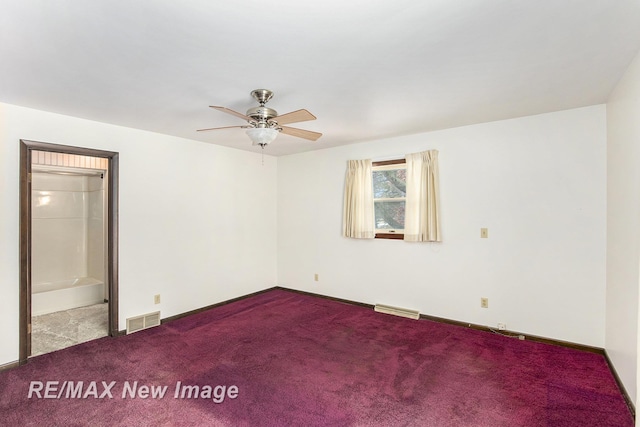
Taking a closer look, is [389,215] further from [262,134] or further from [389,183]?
[262,134]

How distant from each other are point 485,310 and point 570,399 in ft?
4.44

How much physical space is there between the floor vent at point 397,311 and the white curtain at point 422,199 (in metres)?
0.95

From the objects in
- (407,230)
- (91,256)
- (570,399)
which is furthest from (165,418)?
(91,256)

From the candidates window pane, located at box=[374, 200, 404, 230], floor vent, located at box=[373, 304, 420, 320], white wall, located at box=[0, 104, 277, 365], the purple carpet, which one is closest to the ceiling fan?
white wall, located at box=[0, 104, 277, 365]

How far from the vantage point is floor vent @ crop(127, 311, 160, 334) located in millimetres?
3602

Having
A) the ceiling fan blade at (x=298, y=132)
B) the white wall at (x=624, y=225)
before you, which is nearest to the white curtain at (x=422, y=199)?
the white wall at (x=624, y=225)

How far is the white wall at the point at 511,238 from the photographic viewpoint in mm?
3059

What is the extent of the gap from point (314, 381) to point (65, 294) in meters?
4.22

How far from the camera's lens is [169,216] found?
402 centimetres

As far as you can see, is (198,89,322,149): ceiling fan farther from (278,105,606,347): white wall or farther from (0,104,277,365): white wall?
(278,105,606,347): white wall

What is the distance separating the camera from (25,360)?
2861 mm

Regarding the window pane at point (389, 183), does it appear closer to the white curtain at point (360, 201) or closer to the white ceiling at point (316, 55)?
the white curtain at point (360, 201)

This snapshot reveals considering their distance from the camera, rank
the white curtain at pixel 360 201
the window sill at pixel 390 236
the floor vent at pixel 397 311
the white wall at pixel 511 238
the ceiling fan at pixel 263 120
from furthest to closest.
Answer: the white curtain at pixel 360 201 → the window sill at pixel 390 236 → the floor vent at pixel 397 311 → the white wall at pixel 511 238 → the ceiling fan at pixel 263 120

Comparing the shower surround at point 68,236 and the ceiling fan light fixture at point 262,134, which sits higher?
the ceiling fan light fixture at point 262,134
